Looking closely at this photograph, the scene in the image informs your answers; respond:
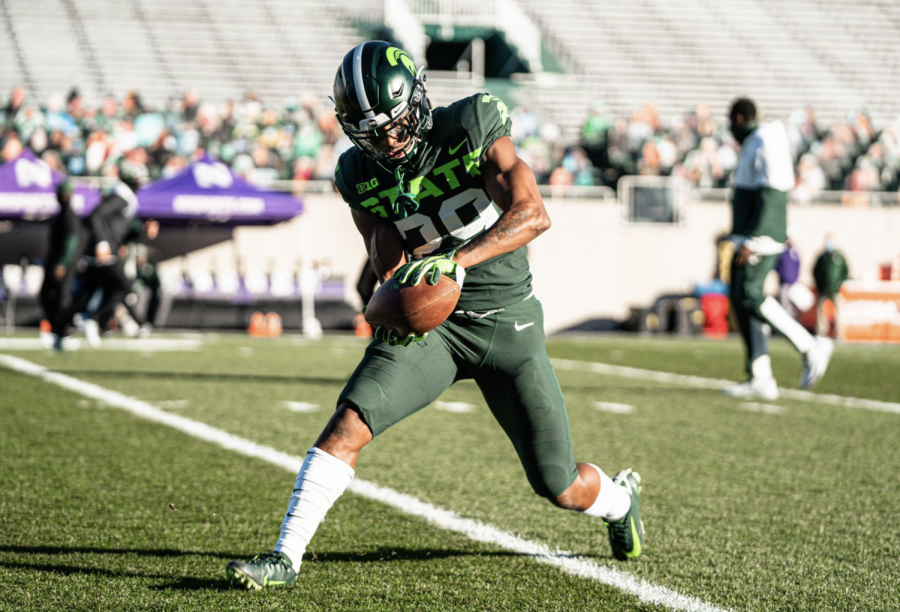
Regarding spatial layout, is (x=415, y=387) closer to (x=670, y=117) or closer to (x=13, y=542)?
(x=13, y=542)

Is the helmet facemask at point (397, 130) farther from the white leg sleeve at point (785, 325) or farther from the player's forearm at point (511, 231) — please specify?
the white leg sleeve at point (785, 325)

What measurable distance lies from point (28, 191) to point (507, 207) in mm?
12586

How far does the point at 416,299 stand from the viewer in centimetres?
282

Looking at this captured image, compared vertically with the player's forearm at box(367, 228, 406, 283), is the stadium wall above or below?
below

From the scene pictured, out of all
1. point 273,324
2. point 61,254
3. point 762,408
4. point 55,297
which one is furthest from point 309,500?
point 273,324

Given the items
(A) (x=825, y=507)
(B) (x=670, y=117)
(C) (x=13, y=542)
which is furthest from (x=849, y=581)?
(B) (x=670, y=117)

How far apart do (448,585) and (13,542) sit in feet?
4.88

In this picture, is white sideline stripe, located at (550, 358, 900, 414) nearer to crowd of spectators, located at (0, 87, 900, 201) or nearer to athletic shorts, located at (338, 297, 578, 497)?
athletic shorts, located at (338, 297, 578, 497)

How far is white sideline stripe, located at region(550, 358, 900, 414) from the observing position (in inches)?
301

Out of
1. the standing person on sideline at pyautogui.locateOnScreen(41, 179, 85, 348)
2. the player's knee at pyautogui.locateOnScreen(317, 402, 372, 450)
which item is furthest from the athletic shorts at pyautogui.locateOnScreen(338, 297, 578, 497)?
the standing person on sideline at pyautogui.locateOnScreen(41, 179, 85, 348)

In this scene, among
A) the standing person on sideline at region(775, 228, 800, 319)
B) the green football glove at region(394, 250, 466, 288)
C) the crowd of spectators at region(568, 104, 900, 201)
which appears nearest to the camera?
the green football glove at region(394, 250, 466, 288)

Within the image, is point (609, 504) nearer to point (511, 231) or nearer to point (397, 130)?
point (511, 231)

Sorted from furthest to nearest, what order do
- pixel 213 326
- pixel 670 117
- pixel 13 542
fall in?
pixel 670 117, pixel 213 326, pixel 13 542

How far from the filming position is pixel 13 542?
3445 millimetres
